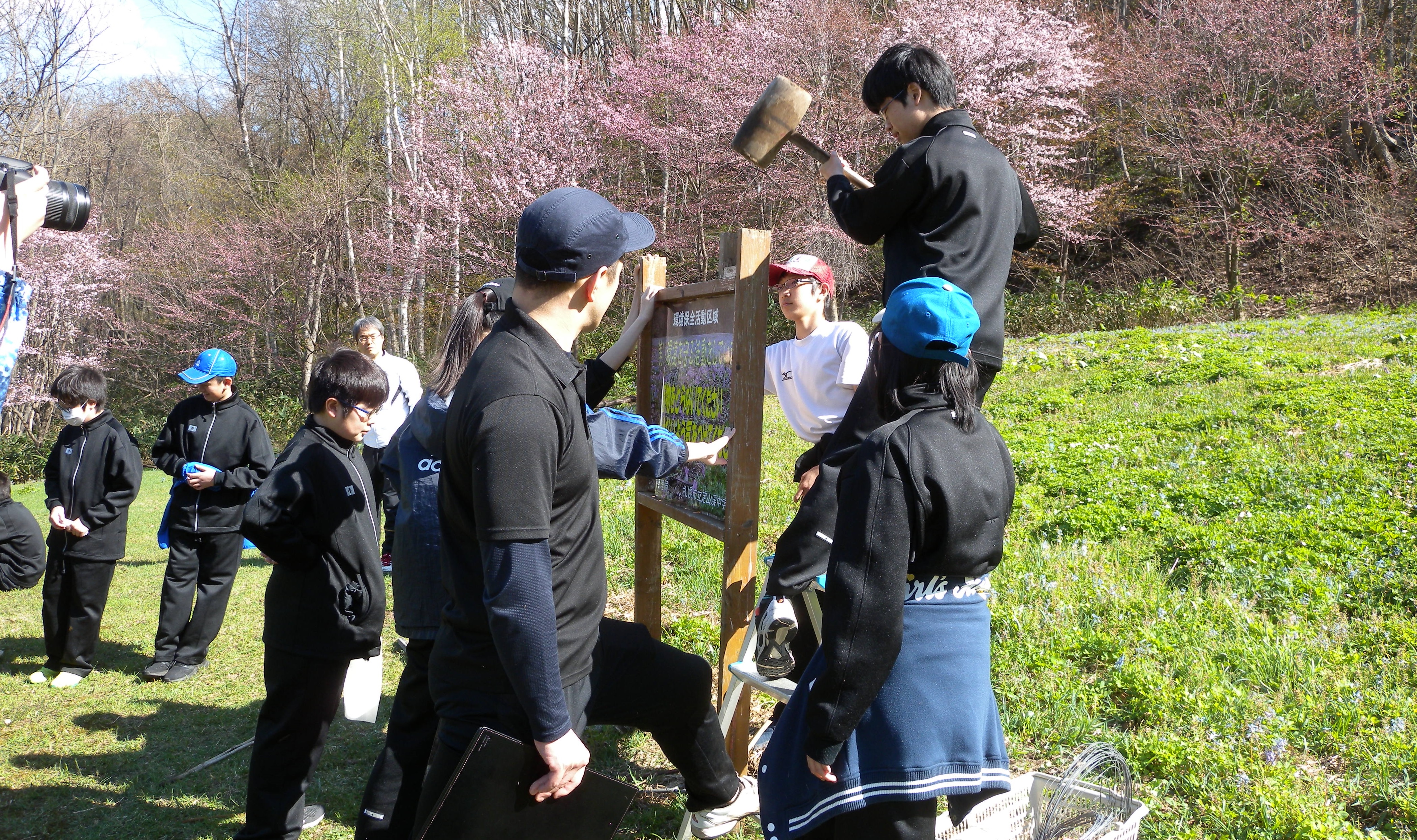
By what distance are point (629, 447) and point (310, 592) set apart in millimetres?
1292

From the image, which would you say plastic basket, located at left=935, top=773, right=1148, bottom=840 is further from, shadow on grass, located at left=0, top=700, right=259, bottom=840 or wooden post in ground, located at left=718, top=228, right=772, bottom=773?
shadow on grass, located at left=0, top=700, right=259, bottom=840

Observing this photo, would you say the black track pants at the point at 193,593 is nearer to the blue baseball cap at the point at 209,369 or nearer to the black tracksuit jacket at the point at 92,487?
the black tracksuit jacket at the point at 92,487

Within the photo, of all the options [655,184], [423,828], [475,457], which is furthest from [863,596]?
[655,184]

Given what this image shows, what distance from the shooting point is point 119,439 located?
5.79 meters

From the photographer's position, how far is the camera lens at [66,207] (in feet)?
7.52

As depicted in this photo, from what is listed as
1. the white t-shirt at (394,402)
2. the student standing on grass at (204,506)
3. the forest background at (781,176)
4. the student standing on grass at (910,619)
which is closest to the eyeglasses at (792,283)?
the student standing on grass at (910,619)

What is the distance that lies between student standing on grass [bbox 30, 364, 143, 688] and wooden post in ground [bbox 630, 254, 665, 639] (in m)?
3.28

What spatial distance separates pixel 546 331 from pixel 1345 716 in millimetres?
3260

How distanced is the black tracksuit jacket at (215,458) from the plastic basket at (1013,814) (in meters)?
4.51

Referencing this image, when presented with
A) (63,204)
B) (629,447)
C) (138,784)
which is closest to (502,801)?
(629,447)

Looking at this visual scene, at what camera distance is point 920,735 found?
209 centimetres

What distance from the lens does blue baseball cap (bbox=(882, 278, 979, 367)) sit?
213cm

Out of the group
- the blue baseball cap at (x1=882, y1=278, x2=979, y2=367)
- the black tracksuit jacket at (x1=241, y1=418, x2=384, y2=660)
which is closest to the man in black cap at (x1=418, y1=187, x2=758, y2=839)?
the blue baseball cap at (x1=882, y1=278, x2=979, y2=367)

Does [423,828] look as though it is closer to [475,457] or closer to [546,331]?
[475,457]
